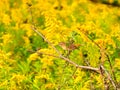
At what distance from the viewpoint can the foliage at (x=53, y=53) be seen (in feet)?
10.8

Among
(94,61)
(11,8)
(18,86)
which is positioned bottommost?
(11,8)

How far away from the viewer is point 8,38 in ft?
13.6

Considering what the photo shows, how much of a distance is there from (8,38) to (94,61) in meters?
1.14

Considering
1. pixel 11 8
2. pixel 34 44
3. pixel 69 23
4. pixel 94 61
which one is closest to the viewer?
pixel 94 61

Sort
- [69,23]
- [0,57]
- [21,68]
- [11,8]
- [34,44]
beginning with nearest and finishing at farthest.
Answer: [0,57], [21,68], [34,44], [69,23], [11,8]

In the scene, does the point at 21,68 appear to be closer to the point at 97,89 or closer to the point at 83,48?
the point at 83,48

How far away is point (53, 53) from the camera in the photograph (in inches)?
146

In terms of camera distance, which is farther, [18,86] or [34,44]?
[34,44]

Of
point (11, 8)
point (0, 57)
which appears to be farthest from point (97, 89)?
point (11, 8)

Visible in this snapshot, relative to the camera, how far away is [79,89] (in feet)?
10.9

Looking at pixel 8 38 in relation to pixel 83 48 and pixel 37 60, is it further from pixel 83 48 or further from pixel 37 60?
pixel 83 48

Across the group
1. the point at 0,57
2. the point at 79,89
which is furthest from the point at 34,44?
the point at 79,89

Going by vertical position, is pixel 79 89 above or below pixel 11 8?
above

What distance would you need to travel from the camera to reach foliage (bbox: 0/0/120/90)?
3299 millimetres
